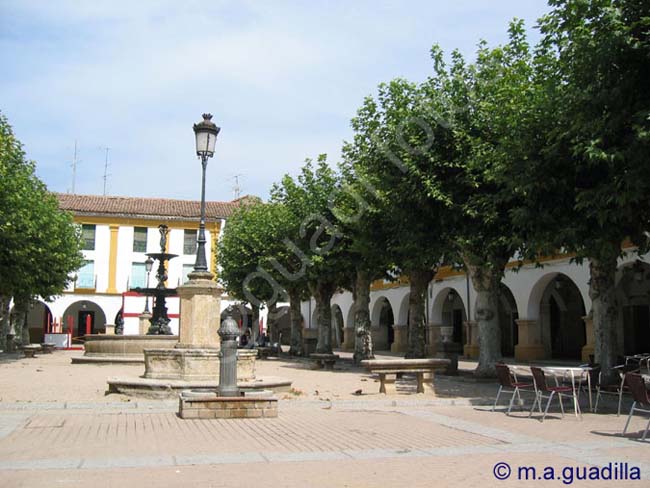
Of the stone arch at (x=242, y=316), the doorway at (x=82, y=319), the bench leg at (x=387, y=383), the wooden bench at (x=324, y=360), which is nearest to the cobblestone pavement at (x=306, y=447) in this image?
the bench leg at (x=387, y=383)

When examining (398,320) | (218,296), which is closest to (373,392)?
(218,296)

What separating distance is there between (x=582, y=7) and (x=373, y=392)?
8.82m

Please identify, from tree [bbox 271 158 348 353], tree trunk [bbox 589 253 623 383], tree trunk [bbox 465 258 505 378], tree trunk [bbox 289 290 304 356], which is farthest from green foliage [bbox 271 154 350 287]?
tree trunk [bbox 589 253 623 383]

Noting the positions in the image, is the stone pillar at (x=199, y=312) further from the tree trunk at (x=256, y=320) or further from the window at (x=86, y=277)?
the window at (x=86, y=277)

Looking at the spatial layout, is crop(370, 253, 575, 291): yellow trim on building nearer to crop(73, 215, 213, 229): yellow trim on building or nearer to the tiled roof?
the tiled roof

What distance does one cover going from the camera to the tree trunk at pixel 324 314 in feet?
97.8

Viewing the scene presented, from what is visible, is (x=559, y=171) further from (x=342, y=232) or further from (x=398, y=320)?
(x=398, y=320)

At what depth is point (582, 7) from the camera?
11.9m

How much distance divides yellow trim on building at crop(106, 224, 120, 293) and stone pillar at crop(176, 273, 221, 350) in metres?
38.4

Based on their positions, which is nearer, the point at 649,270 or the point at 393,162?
the point at 393,162

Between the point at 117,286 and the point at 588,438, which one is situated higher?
the point at 117,286

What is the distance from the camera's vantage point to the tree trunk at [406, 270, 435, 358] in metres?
22.2

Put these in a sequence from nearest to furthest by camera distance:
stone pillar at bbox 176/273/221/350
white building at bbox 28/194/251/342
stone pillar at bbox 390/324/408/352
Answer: stone pillar at bbox 176/273/221/350 < stone pillar at bbox 390/324/408/352 < white building at bbox 28/194/251/342

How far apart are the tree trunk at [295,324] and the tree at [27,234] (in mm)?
10881
